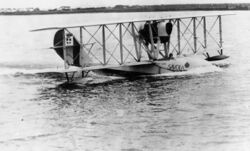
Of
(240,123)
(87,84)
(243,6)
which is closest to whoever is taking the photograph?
(240,123)

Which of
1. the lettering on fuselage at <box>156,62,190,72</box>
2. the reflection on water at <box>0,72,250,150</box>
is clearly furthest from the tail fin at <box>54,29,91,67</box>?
the lettering on fuselage at <box>156,62,190,72</box>

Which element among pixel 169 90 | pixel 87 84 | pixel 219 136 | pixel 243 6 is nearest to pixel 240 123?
pixel 219 136

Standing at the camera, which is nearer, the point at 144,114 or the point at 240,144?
the point at 240,144

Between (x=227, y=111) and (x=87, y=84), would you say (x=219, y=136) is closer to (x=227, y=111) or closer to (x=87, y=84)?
(x=227, y=111)

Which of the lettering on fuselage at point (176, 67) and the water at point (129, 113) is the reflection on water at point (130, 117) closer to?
the water at point (129, 113)

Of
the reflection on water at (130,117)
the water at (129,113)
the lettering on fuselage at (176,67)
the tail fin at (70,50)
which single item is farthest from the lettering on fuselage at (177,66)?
the tail fin at (70,50)

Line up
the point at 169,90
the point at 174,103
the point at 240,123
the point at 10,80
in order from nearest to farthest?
the point at 240,123 < the point at 174,103 < the point at 169,90 < the point at 10,80
